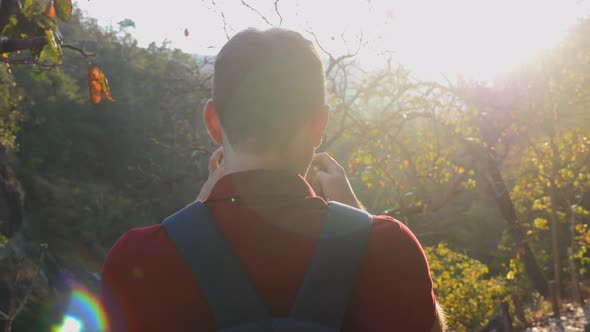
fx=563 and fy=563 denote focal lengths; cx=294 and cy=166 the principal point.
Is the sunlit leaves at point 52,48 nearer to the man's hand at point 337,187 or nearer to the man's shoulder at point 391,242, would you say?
the man's hand at point 337,187

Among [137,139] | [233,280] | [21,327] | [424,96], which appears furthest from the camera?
[137,139]

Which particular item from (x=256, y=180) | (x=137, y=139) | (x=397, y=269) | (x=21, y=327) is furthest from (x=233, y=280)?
(x=137, y=139)

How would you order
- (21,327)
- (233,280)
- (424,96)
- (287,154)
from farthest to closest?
1. (21,327)
2. (424,96)
3. (287,154)
4. (233,280)

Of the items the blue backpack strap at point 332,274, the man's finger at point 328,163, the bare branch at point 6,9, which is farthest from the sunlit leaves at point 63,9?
the blue backpack strap at point 332,274

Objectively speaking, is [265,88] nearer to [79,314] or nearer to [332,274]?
[332,274]

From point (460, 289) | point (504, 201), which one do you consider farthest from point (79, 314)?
point (460, 289)

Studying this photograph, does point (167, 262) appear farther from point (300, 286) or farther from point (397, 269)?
point (397, 269)

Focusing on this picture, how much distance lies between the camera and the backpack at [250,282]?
109 centimetres

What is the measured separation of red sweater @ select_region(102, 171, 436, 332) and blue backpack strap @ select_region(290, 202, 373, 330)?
0.02 m

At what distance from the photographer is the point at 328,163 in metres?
1.56

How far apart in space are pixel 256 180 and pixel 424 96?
7629mm

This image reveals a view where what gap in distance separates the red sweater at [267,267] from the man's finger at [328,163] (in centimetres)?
34

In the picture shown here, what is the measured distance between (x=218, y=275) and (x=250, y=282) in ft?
0.21

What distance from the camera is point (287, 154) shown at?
48.6 inches
